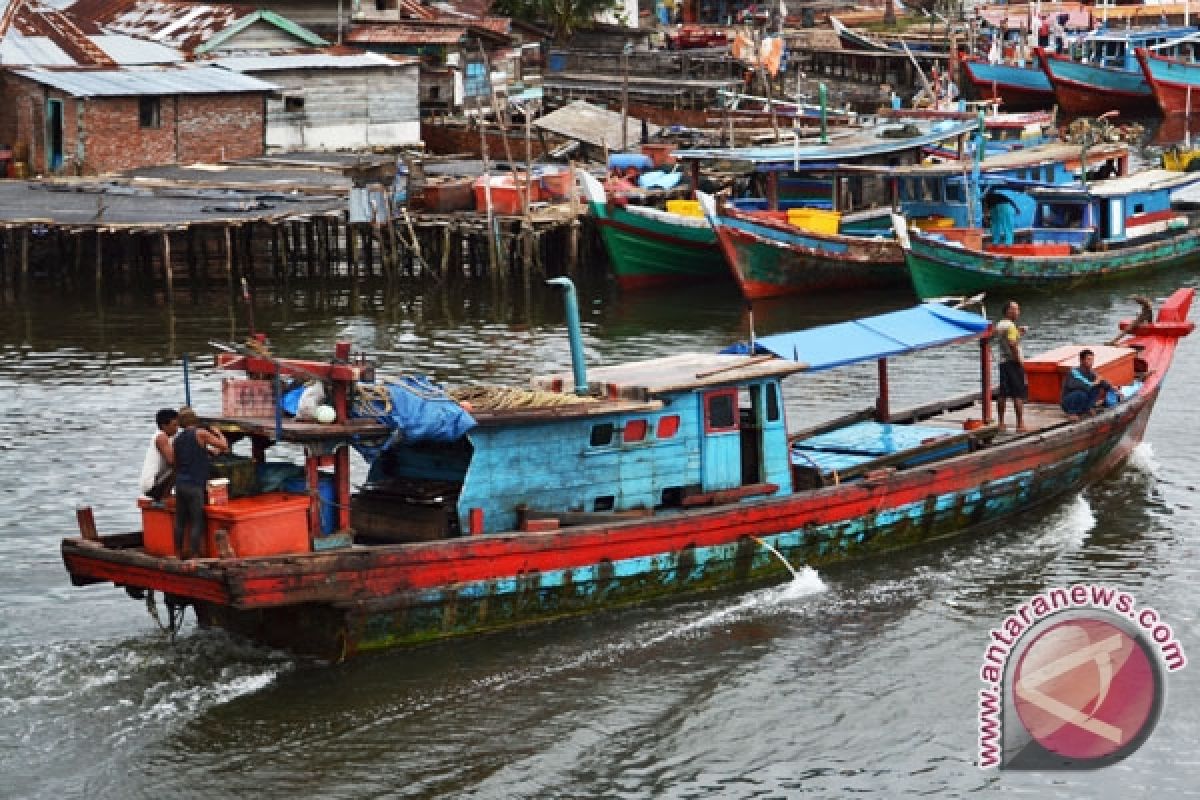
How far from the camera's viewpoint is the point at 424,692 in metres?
20.2

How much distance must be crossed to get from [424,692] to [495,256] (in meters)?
24.9

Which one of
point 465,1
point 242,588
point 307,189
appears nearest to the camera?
point 242,588

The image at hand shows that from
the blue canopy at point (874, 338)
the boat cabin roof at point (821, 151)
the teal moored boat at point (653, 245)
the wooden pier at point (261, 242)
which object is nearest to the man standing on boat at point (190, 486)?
the blue canopy at point (874, 338)

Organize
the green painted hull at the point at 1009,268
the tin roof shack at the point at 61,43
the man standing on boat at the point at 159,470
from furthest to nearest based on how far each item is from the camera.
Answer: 1. the tin roof shack at the point at 61,43
2. the green painted hull at the point at 1009,268
3. the man standing on boat at the point at 159,470

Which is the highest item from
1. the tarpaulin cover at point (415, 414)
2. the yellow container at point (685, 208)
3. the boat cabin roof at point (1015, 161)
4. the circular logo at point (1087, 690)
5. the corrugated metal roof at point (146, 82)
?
the corrugated metal roof at point (146, 82)

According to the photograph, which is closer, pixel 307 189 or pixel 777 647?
pixel 777 647

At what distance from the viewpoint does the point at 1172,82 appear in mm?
78188

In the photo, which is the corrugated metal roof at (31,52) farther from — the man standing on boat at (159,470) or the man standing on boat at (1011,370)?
the man standing on boat at (159,470)

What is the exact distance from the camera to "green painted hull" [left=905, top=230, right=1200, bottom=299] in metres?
42.1

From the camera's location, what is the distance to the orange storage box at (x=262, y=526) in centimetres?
1930

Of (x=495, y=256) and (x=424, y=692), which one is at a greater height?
(x=495, y=256)

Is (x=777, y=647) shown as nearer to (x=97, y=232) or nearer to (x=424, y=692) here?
(x=424, y=692)

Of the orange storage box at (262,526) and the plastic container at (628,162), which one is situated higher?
the plastic container at (628,162)

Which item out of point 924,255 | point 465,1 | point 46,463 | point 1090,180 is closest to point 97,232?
point 46,463
